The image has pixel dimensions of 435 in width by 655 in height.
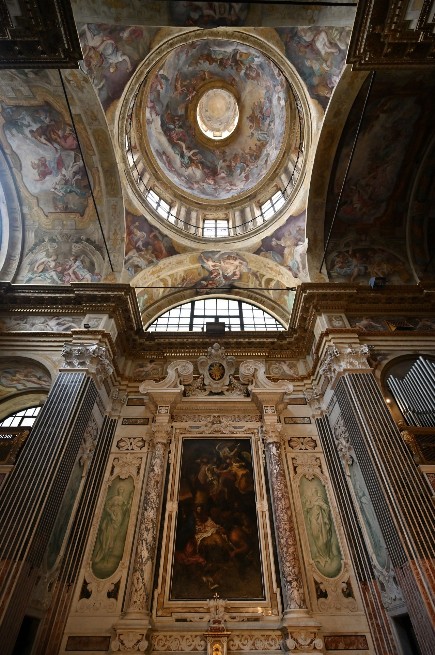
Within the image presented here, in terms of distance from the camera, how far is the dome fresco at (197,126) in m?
16.1

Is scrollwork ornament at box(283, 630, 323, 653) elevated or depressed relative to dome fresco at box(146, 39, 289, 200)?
depressed

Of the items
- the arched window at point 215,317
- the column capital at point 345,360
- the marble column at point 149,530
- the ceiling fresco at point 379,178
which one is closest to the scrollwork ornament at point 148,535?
the marble column at point 149,530

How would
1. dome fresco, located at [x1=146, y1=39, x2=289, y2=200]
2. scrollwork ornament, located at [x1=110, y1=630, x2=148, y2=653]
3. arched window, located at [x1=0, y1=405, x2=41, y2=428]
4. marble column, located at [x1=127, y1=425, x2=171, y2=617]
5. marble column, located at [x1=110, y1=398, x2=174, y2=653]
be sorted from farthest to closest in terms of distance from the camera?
dome fresco, located at [x1=146, y1=39, x2=289, y2=200]
arched window, located at [x1=0, y1=405, x2=41, y2=428]
marble column, located at [x1=127, y1=425, x2=171, y2=617]
marble column, located at [x1=110, y1=398, x2=174, y2=653]
scrollwork ornament, located at [x1=110, y1=630, x2=148, y2=653]

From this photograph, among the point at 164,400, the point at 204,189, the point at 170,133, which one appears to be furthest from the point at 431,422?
the point at 170,133

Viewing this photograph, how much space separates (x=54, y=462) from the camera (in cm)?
784

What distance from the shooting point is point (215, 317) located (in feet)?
49.6

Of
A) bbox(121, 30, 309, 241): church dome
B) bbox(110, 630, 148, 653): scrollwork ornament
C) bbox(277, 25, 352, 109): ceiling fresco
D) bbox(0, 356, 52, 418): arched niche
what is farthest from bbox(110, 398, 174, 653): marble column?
bbox(277, 25, 352, 109): ceiling fresco

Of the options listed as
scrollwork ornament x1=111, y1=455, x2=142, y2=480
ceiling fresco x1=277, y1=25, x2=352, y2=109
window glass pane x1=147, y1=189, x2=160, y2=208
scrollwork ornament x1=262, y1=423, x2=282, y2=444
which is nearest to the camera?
scrollwork ornament x1=111, y1=455, x2=142, y2=480

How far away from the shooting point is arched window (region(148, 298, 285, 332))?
14.8 meters

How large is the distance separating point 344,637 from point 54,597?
578 cm

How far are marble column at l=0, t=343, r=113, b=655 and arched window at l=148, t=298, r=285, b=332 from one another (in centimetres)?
496

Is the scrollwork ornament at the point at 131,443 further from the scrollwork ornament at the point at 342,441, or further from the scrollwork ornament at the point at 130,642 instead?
the scrollwork ornament at the point at 342,441

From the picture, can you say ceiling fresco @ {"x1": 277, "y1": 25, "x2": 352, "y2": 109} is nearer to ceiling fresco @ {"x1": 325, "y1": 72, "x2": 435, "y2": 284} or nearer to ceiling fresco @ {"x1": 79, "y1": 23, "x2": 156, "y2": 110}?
ceiling fresco @ {"x1": 325, "y1": 72, "x2": 435, "y2": 284}

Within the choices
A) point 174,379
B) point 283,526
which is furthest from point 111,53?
point 283,526
